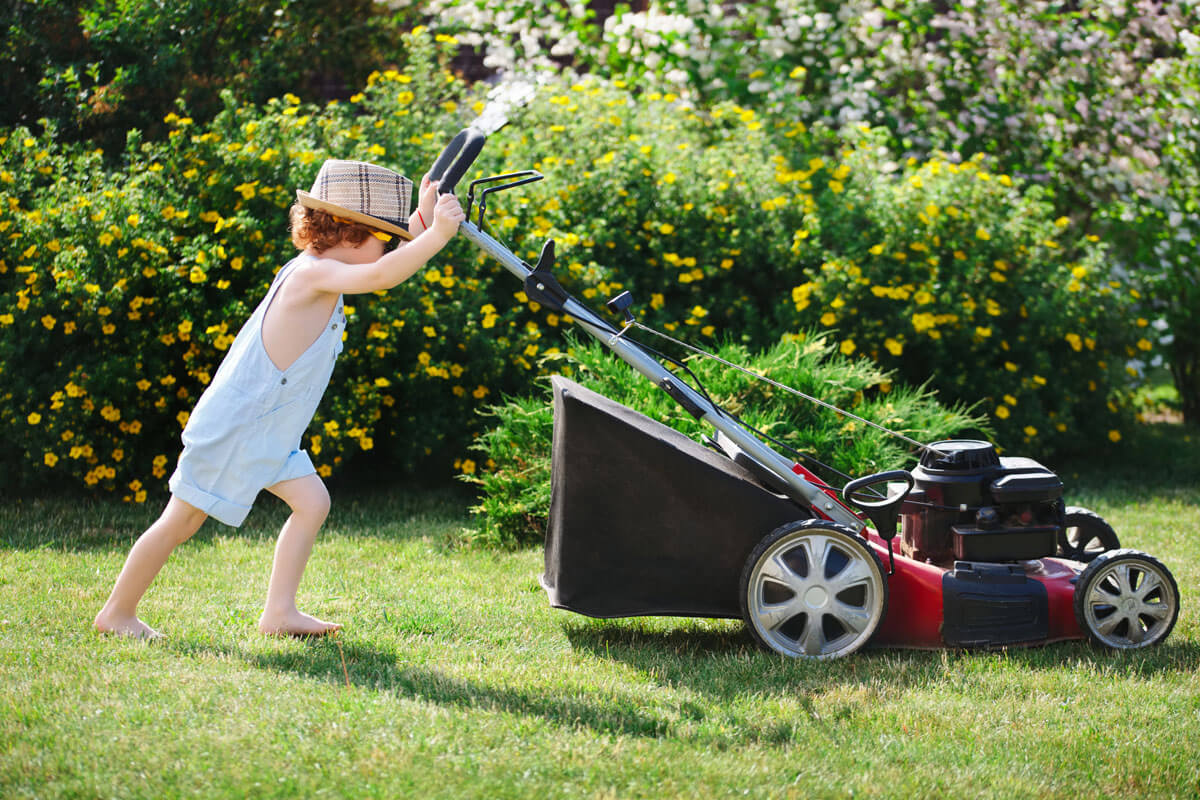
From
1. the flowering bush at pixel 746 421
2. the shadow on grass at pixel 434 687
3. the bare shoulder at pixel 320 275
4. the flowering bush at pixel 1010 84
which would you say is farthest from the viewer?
the flowering bush at pixel 1010 84

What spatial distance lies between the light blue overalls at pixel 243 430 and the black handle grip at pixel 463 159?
0.50 meters

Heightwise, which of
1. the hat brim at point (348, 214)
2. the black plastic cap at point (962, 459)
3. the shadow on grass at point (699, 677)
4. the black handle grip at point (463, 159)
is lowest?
the shadow on grass at point (699, 677)

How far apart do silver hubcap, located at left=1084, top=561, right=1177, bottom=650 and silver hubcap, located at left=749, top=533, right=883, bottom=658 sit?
713mm

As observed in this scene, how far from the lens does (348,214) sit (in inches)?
140

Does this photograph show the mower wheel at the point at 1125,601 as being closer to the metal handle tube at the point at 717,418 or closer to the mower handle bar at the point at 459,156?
the metal handle tube at the point at 717,418

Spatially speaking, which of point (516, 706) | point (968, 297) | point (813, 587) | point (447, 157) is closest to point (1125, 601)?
point (813, 587)

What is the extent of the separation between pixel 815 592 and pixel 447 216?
158 centimetres

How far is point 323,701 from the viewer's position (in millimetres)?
3105

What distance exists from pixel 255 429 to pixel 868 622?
1.95 metres

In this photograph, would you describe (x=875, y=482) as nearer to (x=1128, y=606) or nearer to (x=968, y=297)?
(x=1128, y=606)

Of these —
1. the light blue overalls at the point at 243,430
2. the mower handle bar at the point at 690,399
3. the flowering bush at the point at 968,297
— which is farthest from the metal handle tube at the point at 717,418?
the flowering bush at the point at 968,297

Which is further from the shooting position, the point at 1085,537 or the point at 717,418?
the point at 1085,537

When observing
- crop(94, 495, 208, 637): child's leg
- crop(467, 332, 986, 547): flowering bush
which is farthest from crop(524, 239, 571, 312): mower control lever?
crop(467, 332, 986, 547): flowering bush

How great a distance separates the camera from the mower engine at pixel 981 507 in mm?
3715
